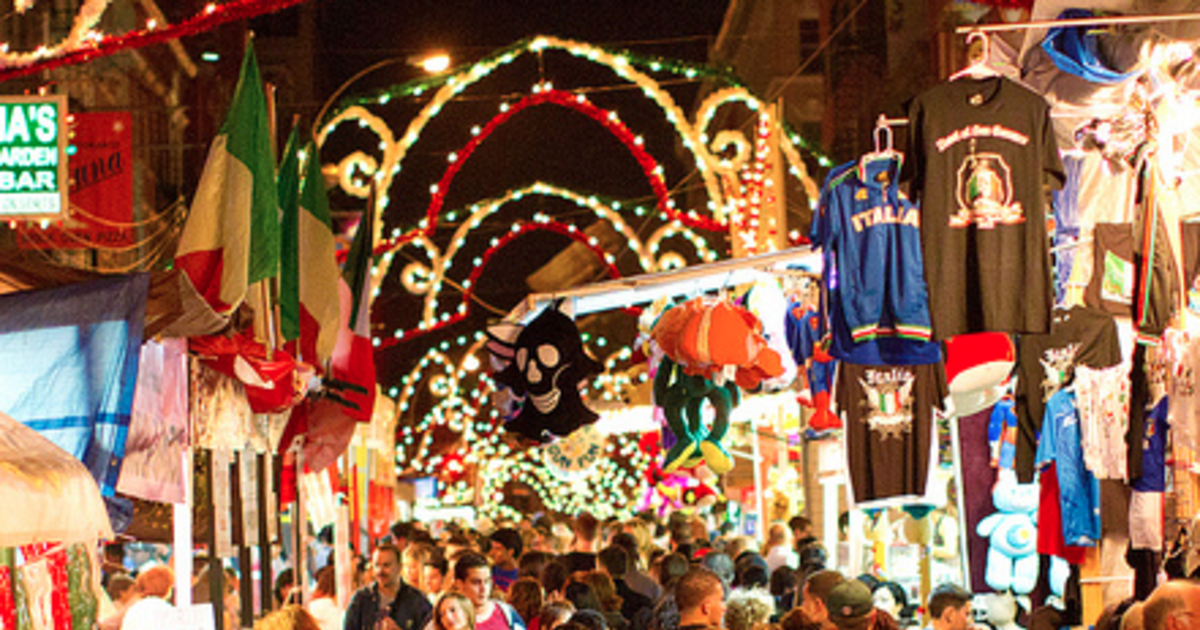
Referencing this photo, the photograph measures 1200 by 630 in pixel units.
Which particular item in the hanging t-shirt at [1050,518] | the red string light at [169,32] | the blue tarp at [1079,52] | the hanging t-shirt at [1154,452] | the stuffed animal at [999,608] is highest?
the red string light at [169,32]

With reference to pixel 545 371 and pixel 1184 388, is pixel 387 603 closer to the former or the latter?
pixel 545 371

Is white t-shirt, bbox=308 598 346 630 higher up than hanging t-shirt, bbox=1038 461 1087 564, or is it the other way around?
hanging t-shirt, bbox=1038 461 1087 564

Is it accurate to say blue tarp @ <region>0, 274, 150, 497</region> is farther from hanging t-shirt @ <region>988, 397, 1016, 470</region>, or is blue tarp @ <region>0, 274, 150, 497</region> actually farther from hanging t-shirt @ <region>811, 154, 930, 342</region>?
hanging t-shirt @ <region>988, 397, 1016, 470</region>

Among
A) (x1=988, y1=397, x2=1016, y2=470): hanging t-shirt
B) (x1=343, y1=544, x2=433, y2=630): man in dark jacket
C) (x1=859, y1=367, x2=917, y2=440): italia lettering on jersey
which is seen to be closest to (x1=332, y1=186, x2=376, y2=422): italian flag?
(x1=343, y1=544, x2=433, y2=630): man in dark jacket

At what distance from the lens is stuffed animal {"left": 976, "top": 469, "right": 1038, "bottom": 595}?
1112 centimetres

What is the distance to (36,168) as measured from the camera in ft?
38.6

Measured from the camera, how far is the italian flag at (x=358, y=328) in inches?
548

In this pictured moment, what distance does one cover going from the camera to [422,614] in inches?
413

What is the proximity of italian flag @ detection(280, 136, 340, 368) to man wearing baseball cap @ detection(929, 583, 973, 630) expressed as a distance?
205 inches

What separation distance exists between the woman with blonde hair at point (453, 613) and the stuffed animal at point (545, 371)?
649cm

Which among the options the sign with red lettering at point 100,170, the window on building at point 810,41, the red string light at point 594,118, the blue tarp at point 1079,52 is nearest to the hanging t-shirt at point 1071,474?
the blue tarp at point 1079,52

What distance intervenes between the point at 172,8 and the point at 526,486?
5958 cm

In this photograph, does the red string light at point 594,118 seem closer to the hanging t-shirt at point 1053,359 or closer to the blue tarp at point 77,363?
the hanging t-shirt at point 1053,359

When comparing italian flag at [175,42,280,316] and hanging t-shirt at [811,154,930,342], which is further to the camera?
italian flag at [175,42,280,316]
